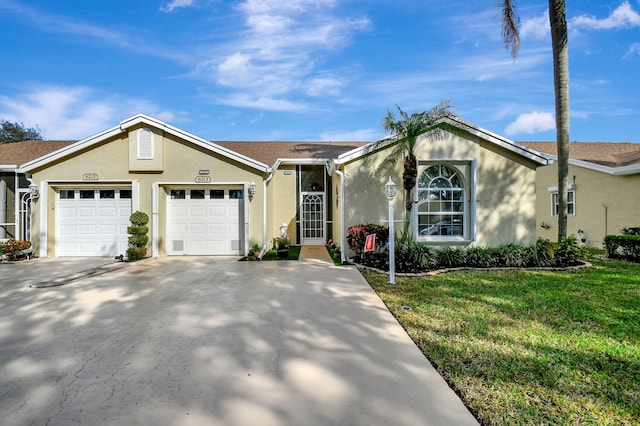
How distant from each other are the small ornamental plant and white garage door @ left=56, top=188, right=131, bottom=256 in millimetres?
963

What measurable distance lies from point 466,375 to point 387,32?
1204 cm

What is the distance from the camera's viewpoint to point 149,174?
431 inches

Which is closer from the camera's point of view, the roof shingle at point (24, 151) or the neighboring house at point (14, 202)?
the neighboring house at point (14, 202)

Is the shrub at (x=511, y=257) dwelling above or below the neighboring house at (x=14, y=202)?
below

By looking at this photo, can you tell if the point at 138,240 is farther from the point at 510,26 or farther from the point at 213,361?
the point at 510,26

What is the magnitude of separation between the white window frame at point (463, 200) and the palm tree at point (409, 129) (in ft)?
2.76

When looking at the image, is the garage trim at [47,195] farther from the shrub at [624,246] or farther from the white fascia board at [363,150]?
the shrub at [624,246]

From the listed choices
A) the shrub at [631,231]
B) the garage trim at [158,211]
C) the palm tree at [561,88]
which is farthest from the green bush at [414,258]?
the shrub at [631,231]

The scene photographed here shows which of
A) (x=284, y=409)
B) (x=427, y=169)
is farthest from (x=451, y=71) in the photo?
(x=284, y=409)

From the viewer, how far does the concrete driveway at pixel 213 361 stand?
2518 millimetres

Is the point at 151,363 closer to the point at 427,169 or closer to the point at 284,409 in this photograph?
the point at 284,409

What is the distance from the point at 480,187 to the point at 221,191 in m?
8.77

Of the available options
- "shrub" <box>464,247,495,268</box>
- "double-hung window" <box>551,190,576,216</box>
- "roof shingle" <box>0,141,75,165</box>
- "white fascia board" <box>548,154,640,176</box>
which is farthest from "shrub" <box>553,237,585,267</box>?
"roof shingle" <box>0,141,75,165</box>

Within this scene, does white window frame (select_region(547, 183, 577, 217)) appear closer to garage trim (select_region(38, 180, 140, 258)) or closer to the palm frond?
the palm frond
